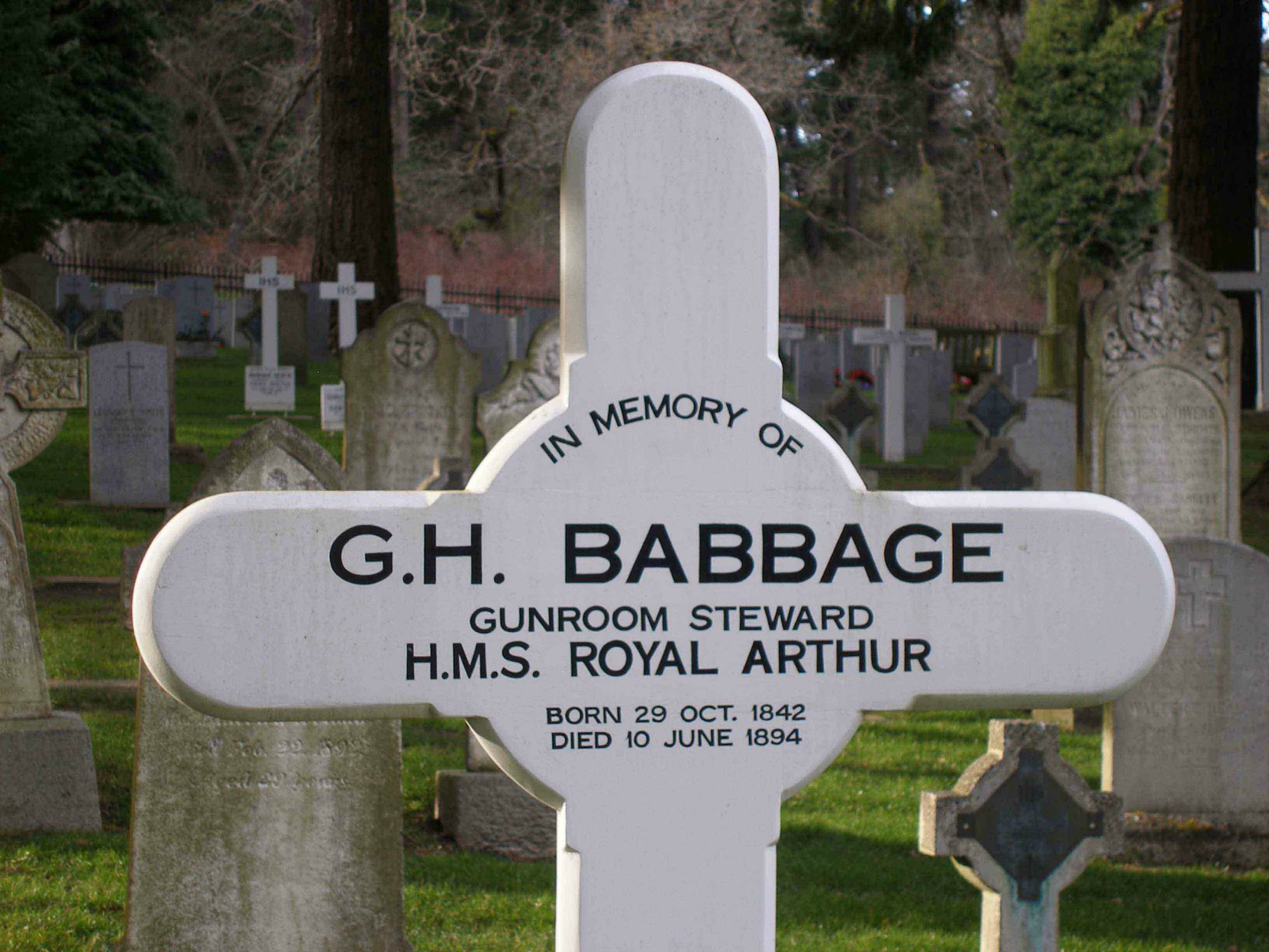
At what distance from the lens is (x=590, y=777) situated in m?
2.41

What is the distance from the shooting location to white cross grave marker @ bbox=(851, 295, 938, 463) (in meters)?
19.4

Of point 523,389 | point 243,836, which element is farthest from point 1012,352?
point 243,836

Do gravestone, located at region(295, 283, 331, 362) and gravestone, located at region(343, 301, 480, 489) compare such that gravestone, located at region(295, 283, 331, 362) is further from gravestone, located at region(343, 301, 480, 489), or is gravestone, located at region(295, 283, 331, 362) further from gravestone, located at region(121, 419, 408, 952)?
gravestone, located at region(121, 419, 408, 952)

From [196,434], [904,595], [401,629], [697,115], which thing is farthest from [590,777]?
[196,434]

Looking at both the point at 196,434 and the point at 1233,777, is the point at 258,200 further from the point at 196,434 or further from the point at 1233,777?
the point at 1233,777

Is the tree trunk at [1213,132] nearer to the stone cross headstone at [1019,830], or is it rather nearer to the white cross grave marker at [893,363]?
the white cross grave marker at [893,363]

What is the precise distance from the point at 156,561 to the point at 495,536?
46 cm

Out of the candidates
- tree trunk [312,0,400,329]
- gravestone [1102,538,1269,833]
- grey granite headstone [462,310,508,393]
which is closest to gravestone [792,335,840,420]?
grey granite headstone [462,310,508,393]

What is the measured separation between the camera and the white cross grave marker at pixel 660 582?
2.33 metres

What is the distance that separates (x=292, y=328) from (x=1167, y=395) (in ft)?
59.1

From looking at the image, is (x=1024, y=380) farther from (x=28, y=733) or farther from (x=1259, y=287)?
(x=28, y=733)

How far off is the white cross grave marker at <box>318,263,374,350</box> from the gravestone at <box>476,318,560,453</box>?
7.15 m

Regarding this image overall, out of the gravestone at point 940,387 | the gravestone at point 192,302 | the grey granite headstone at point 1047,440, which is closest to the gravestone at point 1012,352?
the gravestone at point 940,387

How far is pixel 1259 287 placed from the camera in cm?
1455
